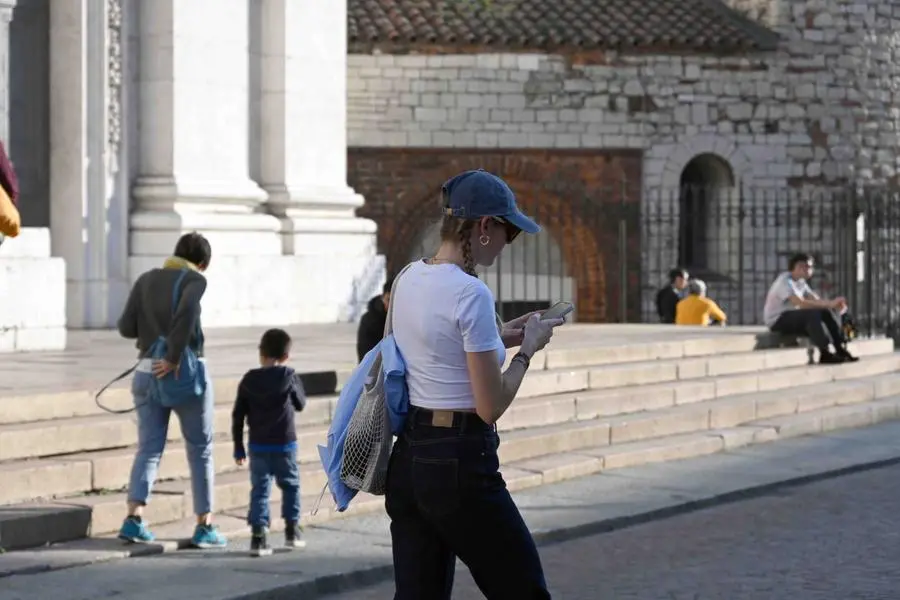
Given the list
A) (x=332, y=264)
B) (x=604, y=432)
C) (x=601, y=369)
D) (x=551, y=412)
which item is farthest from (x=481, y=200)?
(x=332, y=264)

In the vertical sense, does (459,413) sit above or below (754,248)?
above

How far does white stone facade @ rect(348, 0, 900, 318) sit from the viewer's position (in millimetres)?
31672

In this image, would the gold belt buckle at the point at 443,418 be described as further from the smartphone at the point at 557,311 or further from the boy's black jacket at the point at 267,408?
the boy's black jacket at the point at 267,408

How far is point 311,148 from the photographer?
1942 centimetres

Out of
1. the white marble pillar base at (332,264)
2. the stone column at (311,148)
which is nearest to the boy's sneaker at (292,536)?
the white marble pillar base at (332,264)

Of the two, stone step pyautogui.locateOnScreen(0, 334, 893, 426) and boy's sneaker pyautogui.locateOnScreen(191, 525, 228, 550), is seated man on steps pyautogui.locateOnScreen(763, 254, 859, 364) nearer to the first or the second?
stone step pyautogui.locateOnScreen(0, 334, 893, 426)

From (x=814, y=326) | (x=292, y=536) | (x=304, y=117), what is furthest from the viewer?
(x=814, y=326)

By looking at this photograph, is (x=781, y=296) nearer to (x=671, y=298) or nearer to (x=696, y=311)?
(x=696, y=311)

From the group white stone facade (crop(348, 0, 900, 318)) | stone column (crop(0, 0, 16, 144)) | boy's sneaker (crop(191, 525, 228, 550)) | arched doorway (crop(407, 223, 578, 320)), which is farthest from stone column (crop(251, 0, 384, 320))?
arched doorway (crop(407, 223, 578, 320))

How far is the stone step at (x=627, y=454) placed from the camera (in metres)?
10.5

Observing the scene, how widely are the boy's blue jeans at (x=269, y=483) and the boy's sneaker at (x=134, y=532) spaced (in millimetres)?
496

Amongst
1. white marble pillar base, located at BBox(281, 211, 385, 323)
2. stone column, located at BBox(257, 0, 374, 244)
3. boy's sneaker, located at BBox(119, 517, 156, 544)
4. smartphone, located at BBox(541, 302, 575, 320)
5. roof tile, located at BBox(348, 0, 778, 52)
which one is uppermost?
roof tile, located at BBox(348, 0, 778, 52)

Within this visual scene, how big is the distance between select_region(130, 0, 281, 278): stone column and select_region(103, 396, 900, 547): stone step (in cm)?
488

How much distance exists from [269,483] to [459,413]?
178 inches
